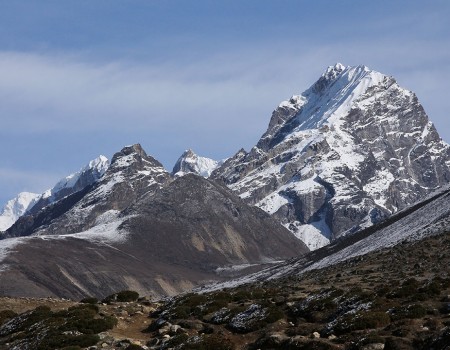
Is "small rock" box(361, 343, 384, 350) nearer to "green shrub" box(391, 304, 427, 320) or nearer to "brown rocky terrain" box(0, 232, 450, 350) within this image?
"brown rocky terrain" box(0, 232, 450, 350)

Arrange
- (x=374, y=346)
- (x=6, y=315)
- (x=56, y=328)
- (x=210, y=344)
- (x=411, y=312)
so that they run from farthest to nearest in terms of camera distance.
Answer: (x=6, y=315), (x=56, y=328), (x=210, y=344), (x=411, y=312), (x=374, y=346)

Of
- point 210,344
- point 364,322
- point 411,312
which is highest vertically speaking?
point 210,344

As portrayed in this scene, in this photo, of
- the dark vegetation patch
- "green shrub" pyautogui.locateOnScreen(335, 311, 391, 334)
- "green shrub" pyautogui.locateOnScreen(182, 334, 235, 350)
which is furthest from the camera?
the dark vegetation patch

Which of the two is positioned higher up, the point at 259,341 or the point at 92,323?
the point at 92,323

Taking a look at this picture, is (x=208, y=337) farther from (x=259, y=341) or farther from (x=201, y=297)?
(x=201, y=297)

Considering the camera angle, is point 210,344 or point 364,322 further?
point 210,344

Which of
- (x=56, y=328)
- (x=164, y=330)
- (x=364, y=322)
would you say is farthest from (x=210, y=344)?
(x=56, y=328)

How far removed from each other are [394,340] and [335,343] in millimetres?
3317

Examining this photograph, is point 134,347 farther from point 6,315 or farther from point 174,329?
point 6,315

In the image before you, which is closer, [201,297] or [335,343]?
[335,343]

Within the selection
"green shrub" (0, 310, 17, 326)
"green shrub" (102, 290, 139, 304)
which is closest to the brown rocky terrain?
"green shrub" (0, 310, 17, 326)

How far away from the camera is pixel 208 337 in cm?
4047

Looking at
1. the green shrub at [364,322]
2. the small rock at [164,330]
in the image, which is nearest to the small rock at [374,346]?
the green shrub at [364,322]

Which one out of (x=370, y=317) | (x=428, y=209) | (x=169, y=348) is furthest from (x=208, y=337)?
(x=428, y=209)
